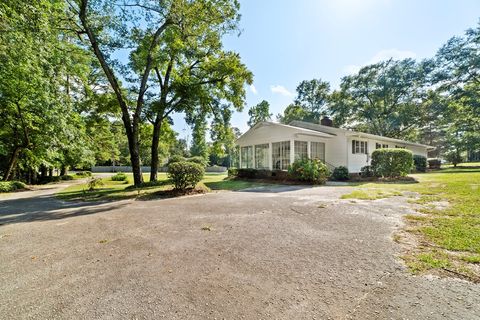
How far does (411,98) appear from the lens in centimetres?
3353

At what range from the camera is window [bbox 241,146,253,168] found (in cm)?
1920

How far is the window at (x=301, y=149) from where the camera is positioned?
15666 millimetres

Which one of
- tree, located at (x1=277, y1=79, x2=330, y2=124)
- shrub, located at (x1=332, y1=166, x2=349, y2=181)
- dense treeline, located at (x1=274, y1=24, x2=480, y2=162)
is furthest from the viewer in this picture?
tree, located at (x1=277, y1=79, x2=330, y2=124)

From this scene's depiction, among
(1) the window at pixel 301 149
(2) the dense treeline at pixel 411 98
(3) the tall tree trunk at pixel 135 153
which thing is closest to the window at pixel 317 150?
(1) the window at pixel 301 149

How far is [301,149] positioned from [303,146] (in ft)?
1.17

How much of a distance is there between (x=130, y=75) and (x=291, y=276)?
16262 mm

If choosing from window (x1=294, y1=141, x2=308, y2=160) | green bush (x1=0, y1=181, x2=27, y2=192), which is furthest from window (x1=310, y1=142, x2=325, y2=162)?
green bush (x1=0, y1=181, x2=27, y2=192)

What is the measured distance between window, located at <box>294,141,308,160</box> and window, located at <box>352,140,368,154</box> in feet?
14.2

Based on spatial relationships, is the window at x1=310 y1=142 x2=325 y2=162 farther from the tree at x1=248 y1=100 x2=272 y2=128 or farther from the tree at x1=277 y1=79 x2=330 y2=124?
the tree at x1=248 y1=100 x2=272 y2=128

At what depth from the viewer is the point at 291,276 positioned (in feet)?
8.62

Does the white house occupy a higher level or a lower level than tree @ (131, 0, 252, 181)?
lower

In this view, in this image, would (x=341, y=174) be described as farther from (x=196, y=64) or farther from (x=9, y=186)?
(x=9, y=186)

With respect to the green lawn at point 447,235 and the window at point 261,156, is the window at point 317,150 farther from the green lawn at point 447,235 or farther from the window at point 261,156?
the green lawn at point 447,235

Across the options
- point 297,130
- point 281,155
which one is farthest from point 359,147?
point 281,155
